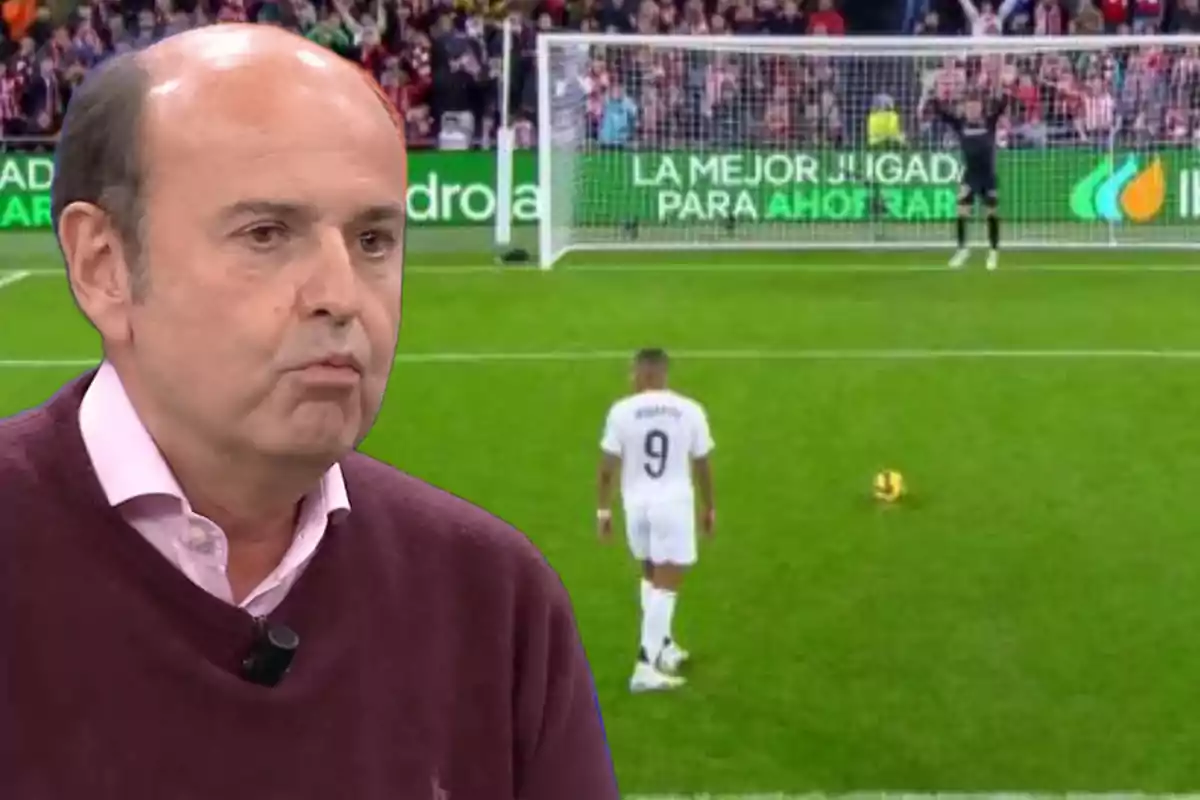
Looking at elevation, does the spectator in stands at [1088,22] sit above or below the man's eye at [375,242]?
above

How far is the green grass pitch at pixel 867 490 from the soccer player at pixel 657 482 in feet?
0.86

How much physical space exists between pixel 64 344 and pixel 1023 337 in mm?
8373

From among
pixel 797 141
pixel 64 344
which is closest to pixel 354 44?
pixel 797 141

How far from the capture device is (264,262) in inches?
60.3

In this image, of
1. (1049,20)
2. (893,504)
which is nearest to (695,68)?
(1049,20)

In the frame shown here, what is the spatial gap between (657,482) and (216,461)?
615 centimetres

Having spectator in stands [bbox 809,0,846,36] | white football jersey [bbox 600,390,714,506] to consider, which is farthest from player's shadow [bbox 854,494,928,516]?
spectator in stands [bbox 809,0,846,36]

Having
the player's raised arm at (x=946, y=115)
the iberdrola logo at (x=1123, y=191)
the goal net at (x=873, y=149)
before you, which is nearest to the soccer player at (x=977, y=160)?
the player's raised arm at (x=946, y=115)

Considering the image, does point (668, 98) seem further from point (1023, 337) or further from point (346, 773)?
point (346, 773)

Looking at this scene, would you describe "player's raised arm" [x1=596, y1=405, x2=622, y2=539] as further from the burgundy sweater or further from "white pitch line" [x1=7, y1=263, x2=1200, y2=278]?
"white pitch line" [x1=7, y1=263, x2=1200, y2=278]

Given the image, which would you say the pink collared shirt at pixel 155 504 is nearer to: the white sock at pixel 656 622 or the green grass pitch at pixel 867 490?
the green grass pitch at pixel 867 490

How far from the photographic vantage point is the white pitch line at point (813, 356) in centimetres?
1527

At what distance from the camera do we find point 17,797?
1.54 metres

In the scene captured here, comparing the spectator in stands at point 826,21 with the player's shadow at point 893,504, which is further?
the spectator in stands at point 826,21
